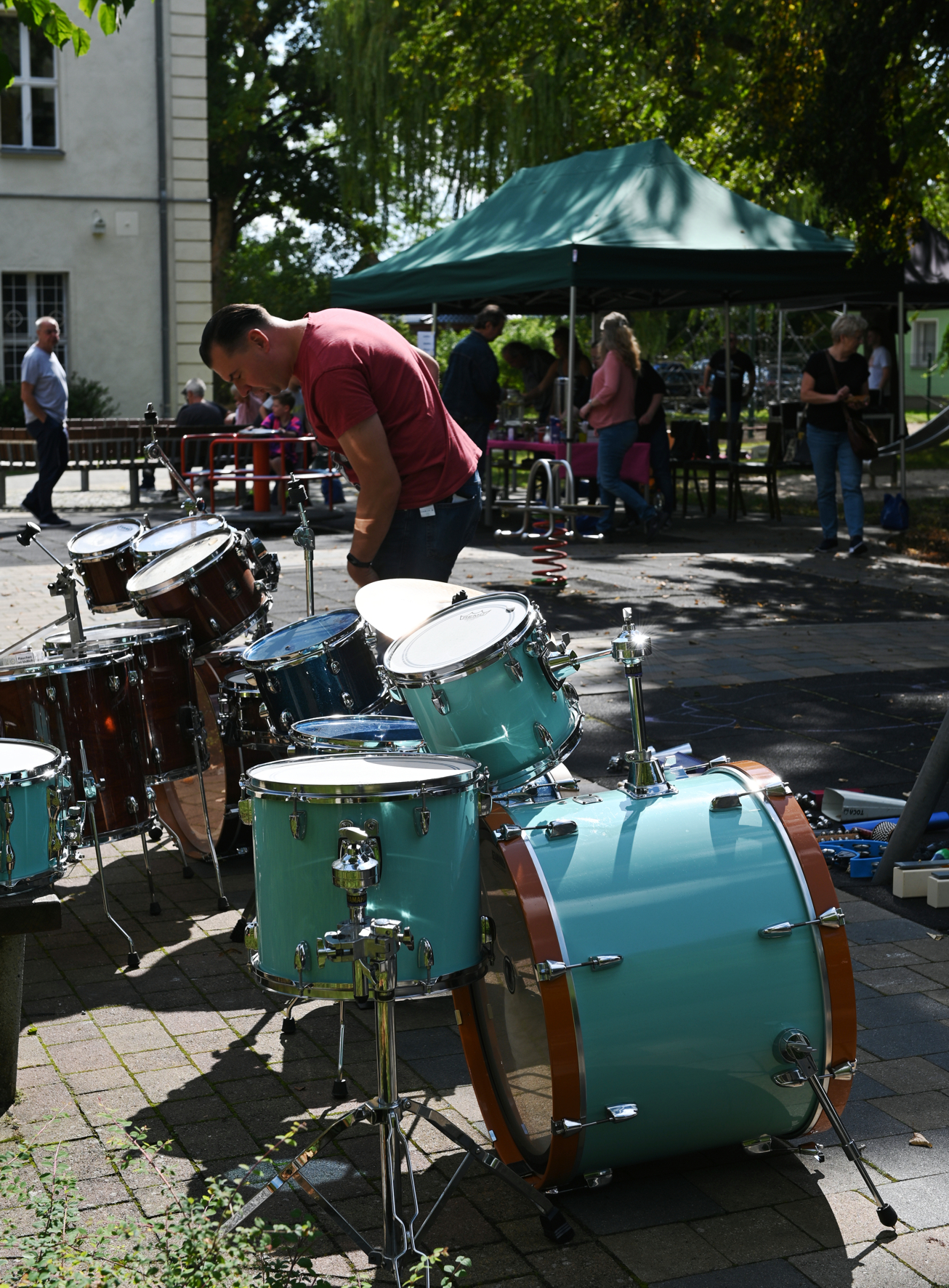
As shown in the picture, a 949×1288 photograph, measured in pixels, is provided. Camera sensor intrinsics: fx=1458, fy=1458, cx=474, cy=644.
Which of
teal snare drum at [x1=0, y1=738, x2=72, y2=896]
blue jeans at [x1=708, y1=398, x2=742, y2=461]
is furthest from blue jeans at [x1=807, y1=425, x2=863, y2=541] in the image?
teal snare drum at [x1=0, y1=738, x2=72, y2=896]

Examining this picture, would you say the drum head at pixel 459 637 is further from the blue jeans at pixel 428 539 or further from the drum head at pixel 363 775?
the blue jeans at pixel 428 539

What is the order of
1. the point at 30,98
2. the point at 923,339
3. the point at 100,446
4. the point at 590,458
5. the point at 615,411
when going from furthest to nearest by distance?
1. the point at 923,339
2. the point at 30,98
3. the point at 100,446
4. the point at 590,458
5. the point at 615,411

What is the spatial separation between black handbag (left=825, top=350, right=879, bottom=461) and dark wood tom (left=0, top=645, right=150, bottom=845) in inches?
354

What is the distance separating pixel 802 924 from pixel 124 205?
82.5ft

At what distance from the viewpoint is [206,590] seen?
16.1ft

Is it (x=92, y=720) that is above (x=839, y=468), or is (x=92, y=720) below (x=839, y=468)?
below

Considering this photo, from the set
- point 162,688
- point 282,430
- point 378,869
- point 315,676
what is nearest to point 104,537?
point 162,688

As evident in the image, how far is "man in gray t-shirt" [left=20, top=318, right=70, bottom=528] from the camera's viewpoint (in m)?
15.5

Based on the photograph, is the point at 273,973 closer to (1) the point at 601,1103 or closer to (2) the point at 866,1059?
(1) the point at 601,1103

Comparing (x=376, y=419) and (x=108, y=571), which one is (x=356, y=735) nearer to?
(x=376, y=419)

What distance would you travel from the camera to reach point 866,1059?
146 inches

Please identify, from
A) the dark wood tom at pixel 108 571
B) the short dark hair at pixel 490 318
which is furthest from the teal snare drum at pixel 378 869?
the short dark hair at pixel 490 318

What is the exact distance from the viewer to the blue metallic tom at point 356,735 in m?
3.48

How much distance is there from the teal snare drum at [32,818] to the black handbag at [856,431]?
970 centimetres
